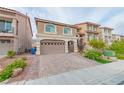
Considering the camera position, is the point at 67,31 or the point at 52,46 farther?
the point at 67,31

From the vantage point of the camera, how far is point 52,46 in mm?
20203

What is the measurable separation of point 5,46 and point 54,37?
24.5 feet

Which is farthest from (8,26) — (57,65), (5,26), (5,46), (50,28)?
(57,65)

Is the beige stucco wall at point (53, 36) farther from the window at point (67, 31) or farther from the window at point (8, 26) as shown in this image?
the window at point (8, 26)

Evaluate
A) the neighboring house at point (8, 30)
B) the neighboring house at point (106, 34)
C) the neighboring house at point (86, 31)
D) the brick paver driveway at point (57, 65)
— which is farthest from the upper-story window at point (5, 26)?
the neighboring house at point (106, 34)

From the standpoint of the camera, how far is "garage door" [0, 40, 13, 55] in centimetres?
1723

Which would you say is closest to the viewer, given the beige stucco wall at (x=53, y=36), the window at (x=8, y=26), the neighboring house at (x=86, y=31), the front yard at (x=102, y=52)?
the front yard at (x=102, y=52)

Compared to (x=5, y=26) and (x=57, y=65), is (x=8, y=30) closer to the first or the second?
(x=5, y=26)

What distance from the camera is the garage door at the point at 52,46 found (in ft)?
62.6
